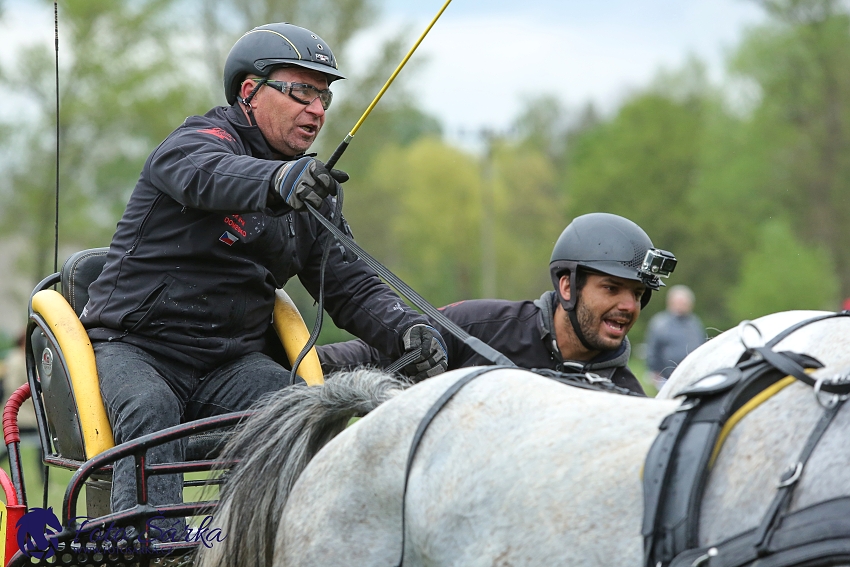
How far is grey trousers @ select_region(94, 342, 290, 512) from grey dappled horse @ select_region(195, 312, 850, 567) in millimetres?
456

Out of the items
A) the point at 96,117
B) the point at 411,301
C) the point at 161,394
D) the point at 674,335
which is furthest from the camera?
the point at 96,117

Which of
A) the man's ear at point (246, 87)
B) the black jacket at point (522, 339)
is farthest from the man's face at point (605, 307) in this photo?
the man's ear at point (246, 87)

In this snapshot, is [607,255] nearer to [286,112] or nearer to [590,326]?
[590,326]

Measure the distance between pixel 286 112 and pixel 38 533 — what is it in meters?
1.54

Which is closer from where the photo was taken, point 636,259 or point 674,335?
point 636,259

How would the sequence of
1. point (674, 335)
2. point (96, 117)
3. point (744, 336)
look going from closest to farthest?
point (744, 336)
point (674, 335)
point (96, 117)

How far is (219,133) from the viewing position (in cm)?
313

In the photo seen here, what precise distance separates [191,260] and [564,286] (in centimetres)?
148

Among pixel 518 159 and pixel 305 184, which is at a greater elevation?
pixel 518 159

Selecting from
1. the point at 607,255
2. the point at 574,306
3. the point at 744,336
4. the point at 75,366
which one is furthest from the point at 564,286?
the point at 75,366

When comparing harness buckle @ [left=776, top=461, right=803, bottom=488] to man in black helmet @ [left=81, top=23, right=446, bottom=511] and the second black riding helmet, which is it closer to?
man in black helmet @ [left=81, top=23, right=446, bottom=511]

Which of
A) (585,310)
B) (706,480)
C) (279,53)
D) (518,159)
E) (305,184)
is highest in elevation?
(518,159)

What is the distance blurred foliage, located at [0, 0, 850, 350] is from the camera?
67.1 ft

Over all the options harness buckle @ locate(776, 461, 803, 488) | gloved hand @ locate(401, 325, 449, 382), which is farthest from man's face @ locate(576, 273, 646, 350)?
harness buckle @ locate(776, 461, 803, 488)
